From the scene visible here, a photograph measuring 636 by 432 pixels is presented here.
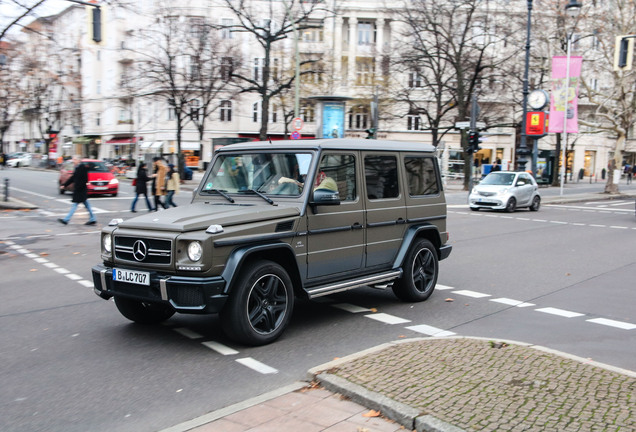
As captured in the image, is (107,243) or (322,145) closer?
(107,243)

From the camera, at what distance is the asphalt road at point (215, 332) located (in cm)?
435

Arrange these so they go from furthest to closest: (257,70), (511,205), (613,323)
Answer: (257,70), (511,205), (613,323)

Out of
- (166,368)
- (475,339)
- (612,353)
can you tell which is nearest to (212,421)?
(166,368)

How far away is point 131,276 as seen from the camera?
17.9ft

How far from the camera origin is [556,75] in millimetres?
30109

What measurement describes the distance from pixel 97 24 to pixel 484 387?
15.6 meters

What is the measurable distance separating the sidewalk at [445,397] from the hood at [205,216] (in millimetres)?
1575

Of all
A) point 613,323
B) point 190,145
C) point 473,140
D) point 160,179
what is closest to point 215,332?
point 613,323

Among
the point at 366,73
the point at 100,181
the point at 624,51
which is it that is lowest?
the point at 100,181

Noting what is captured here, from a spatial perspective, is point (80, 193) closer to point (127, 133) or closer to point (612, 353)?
point (612, 353)

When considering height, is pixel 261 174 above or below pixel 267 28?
below

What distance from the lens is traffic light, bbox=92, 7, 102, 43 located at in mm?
16422

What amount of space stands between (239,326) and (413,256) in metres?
2.90

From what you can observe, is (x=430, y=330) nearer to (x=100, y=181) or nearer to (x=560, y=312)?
(x=560, y=312)
